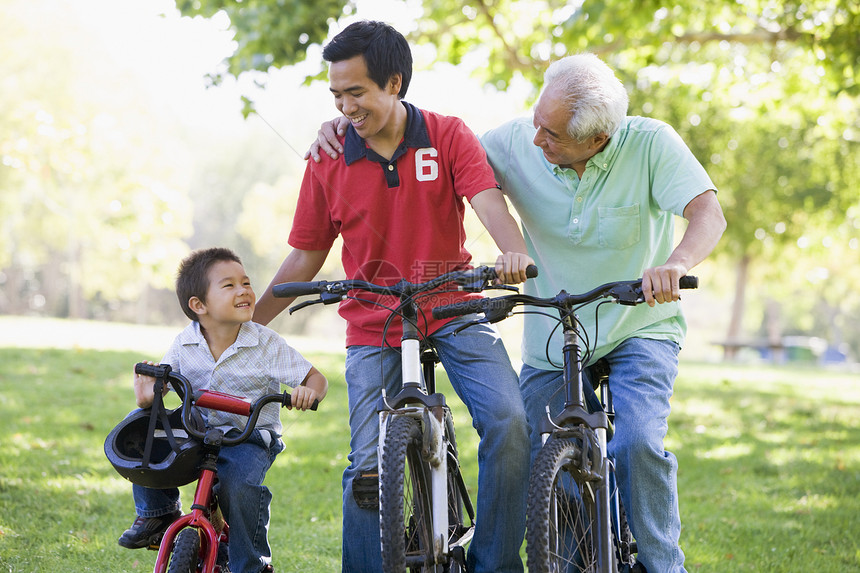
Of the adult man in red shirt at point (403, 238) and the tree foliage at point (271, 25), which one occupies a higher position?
the tree foliage at point (271, 25)

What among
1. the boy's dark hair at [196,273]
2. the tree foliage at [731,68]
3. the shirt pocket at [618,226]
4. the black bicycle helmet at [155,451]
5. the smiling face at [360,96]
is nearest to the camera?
the black bicycle helmet at [155,451]

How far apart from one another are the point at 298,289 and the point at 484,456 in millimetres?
935

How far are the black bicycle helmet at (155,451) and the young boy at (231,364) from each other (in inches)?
6.9

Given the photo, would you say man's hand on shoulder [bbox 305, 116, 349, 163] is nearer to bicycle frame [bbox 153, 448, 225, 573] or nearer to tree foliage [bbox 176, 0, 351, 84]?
bicycle frame [bbox 153, 448, 225, 573]

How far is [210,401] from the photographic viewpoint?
→ 3.30 meters

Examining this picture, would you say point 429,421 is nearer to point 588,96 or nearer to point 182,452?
point 182,452

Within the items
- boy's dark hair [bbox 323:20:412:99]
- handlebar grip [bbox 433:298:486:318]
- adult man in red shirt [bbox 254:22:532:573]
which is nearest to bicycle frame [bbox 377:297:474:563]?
handlebar grip [bbox 433:298:486:318]

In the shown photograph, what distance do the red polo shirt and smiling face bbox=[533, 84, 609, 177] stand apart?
10.0 inches

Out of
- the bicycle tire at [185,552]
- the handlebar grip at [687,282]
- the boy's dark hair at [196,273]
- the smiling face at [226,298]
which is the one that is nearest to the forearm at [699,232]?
the handlebar grip at [687,282]

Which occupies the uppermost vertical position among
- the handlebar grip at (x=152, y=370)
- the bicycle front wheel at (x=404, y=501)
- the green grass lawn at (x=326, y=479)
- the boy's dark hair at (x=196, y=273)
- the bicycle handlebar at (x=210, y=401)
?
the boy's dark hair at (x=196, y=273)

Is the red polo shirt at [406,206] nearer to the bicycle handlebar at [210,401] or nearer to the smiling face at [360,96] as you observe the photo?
the smiling face at [360,96]

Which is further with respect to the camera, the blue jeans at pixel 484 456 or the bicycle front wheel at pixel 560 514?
the blue jeans at pixel 484 456

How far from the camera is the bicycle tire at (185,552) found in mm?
3004

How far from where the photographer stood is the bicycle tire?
3.00 metres
